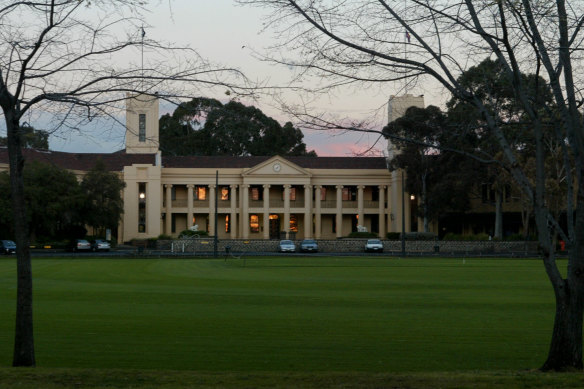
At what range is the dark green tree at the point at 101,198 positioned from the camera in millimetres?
72812

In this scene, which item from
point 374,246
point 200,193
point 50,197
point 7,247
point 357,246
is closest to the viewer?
point 7,247

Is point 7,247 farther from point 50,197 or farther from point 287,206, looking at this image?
point 287,206

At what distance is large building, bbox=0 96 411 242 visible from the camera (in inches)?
3369

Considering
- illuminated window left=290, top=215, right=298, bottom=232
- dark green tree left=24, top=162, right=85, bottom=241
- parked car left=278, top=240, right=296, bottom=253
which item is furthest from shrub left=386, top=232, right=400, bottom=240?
dark green tree left=24, top=162, right=85, bottom=241

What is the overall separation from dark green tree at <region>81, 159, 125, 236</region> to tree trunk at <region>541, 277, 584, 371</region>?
215 feet

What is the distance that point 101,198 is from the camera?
73.8 metres

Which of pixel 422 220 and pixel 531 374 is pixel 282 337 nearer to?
pixel 531 374

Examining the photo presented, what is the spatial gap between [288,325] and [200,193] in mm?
74582

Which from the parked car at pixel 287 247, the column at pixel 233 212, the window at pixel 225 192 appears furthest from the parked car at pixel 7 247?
the window at pixel 225 192

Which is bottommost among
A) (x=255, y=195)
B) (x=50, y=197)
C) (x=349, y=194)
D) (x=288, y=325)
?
(x=288, y=325)

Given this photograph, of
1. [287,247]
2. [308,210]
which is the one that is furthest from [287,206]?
[287,247]

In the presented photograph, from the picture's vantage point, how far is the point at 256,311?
66.2ft

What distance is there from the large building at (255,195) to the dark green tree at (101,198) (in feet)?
34.2

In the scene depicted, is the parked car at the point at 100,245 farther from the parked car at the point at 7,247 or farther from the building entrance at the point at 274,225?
the building entrance at the point at 274,225
